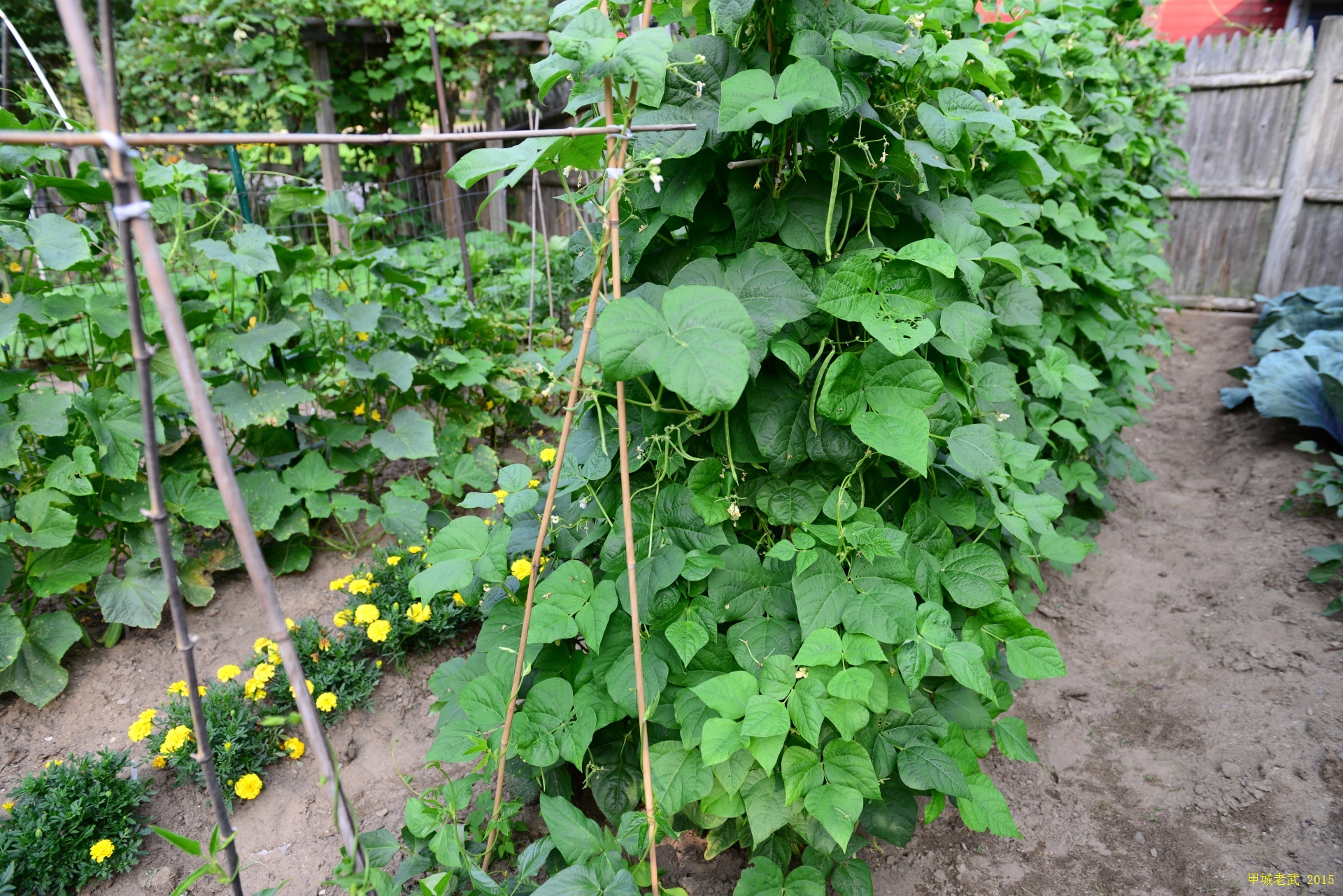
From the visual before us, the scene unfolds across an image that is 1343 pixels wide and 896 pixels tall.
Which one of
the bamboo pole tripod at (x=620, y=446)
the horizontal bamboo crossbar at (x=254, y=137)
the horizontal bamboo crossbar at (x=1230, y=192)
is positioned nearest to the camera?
the horizontal bamboo crossbar at (x=254, y=137)

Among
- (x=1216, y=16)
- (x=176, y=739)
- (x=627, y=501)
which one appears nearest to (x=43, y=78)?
(x=176, y=739)

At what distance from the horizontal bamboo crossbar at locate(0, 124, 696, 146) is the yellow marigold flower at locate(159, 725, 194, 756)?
1571 mm

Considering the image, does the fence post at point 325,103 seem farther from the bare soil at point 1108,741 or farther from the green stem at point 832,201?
the green stem at point 832,201

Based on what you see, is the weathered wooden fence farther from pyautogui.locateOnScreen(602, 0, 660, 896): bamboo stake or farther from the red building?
pyautogui.locateOnScreen(602, 0, 660, 896): bamboo stake

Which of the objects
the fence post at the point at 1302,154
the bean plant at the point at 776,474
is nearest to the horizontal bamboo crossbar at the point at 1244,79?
the fence post at the point at 1302,154

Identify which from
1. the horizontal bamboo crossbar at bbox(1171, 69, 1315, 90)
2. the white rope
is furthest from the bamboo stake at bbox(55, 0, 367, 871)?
the horizontal bamboo crossbar at bbox(1171, 69, 1315, 90)

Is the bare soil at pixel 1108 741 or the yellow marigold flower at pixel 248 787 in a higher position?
the yellow marigold flower at pixel 248 787

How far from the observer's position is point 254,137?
3.17ft

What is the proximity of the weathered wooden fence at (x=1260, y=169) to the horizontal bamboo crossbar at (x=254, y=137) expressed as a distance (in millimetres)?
7713

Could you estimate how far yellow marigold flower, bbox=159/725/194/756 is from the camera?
199 cm

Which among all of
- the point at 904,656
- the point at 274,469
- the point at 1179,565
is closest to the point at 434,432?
the point at 274,469

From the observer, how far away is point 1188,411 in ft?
16.3

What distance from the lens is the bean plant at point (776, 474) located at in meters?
1.33

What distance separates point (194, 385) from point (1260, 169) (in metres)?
8.98
